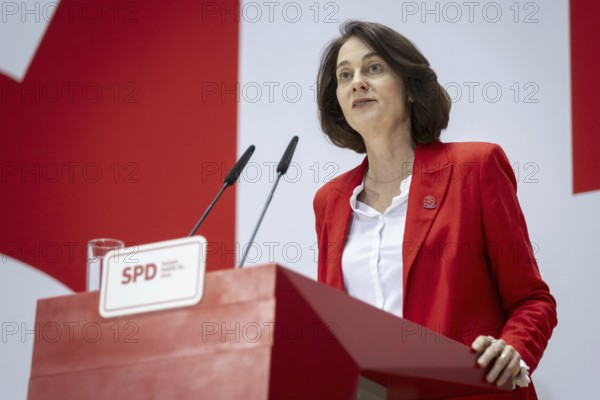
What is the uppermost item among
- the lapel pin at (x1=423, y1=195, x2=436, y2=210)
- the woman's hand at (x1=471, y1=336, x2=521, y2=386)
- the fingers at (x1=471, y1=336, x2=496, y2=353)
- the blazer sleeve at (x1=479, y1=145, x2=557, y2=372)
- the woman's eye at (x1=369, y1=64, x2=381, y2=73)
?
the woman's eye at (x1=369, y1=64, x2=381, y2=73)

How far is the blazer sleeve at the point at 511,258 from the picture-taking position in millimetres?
1633

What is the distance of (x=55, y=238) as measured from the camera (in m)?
2.66

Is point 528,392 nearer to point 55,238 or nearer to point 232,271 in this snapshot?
point 232,271

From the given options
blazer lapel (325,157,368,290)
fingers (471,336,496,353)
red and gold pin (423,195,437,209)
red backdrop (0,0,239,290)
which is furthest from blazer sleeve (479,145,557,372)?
red backdrop (0,0,239,290)

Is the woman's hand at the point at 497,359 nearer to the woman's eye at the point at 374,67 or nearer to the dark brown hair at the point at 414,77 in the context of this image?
the dark brown hair at the point at 414,77

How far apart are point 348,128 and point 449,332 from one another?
2.49 ft

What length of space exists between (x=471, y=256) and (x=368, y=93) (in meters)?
0.51

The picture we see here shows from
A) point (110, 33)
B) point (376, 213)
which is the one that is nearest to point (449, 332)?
point (376, 213)

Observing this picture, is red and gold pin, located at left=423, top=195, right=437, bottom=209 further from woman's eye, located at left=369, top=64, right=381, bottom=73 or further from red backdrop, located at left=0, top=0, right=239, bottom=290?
red backdrop, located at left=0, top=0, right=239, bottom=290

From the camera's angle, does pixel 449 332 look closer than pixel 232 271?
No

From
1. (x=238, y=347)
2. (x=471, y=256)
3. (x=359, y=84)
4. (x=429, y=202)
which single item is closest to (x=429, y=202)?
(x=429, y=202)

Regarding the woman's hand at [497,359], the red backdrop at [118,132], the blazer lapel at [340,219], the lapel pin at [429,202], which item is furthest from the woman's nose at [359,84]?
the woman's hand at [497,359]

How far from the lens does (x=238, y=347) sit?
1.01 meters

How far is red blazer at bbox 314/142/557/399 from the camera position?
67.3 inches
